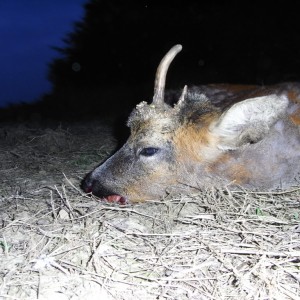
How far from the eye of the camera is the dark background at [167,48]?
504 inches

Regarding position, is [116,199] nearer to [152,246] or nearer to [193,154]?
[193,154]

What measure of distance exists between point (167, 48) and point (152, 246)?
507 inches

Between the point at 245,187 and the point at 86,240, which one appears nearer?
A: the point at 86,240

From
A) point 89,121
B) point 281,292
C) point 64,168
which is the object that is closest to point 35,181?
point 64,168

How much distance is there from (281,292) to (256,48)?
487 inches

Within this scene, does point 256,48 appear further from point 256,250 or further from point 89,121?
point 256,250

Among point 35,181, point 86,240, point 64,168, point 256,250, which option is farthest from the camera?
point 64,168

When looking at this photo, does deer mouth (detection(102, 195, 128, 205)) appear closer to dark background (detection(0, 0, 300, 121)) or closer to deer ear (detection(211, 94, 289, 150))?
deer ear (detection(211, 94, 289, 150))

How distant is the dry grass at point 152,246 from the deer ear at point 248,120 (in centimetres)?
44

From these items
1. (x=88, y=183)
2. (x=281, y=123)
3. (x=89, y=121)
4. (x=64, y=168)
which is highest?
(x=281, y=123)

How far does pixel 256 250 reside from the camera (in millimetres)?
2648

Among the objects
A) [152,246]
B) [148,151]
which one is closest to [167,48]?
[148,151]

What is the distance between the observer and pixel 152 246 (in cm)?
283

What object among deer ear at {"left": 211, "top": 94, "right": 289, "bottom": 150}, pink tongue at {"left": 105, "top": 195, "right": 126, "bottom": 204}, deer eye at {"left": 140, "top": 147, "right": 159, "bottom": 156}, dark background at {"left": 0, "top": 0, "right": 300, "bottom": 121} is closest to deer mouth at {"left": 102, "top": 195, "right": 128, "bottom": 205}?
pink tongue at {"left": 105, "top": 195, "right": 126, "bottom": 204}
